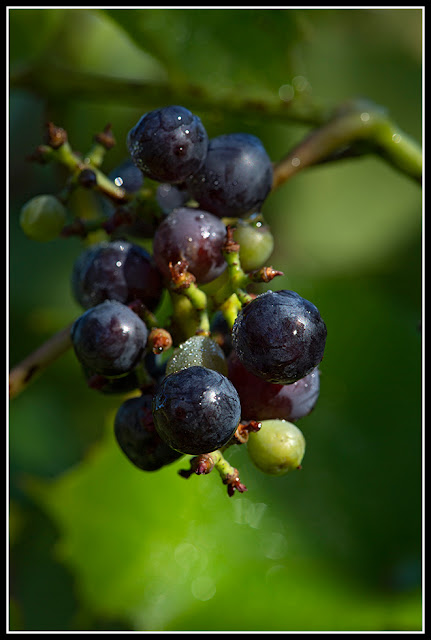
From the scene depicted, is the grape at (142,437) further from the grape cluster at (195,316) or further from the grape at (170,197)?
the grape at (170,197)

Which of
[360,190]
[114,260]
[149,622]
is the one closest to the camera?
[114,260]

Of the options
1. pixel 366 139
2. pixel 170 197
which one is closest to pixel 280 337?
pixel 170 197

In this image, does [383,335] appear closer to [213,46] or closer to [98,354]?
[213,46]

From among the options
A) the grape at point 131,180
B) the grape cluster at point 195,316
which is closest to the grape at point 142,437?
the grape cluster at point 195,316

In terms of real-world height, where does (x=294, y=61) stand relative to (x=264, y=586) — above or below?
above

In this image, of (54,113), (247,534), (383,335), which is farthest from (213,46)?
(247,534)

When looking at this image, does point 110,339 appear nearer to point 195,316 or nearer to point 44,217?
point 195,316

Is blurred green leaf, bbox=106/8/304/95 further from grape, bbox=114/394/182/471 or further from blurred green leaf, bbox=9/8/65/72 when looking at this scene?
grape, bbox=114/394/182/471
